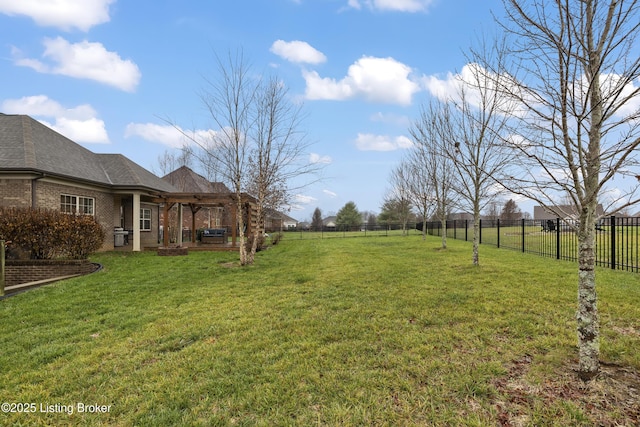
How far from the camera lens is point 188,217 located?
28953 mm

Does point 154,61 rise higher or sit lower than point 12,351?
higher

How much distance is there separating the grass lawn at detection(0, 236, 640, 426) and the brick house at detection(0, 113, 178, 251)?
6.84 m

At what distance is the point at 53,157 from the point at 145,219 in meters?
5.45

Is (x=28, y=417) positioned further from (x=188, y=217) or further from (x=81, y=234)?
(x=188, y=217)

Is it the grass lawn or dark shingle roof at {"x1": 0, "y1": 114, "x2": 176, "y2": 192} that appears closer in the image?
the grass lawn

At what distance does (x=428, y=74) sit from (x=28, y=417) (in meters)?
9.49

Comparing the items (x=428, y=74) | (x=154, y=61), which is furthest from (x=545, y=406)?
(x=154, y=61)

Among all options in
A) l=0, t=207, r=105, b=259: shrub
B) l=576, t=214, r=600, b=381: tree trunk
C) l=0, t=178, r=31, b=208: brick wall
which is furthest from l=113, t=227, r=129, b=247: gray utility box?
l=576, t=214, r=600, b=381: tree trunk

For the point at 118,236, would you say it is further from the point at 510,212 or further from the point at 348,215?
the point at 510,212

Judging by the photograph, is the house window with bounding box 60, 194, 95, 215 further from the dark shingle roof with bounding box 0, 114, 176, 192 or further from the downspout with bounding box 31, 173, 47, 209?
the downspout with bounding box 31, 173, 47, 209

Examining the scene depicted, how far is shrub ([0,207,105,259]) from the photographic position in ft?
27.6

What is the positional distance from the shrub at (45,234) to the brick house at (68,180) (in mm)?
2334

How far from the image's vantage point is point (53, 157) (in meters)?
12.3

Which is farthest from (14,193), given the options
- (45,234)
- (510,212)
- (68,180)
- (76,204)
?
(510,212)
